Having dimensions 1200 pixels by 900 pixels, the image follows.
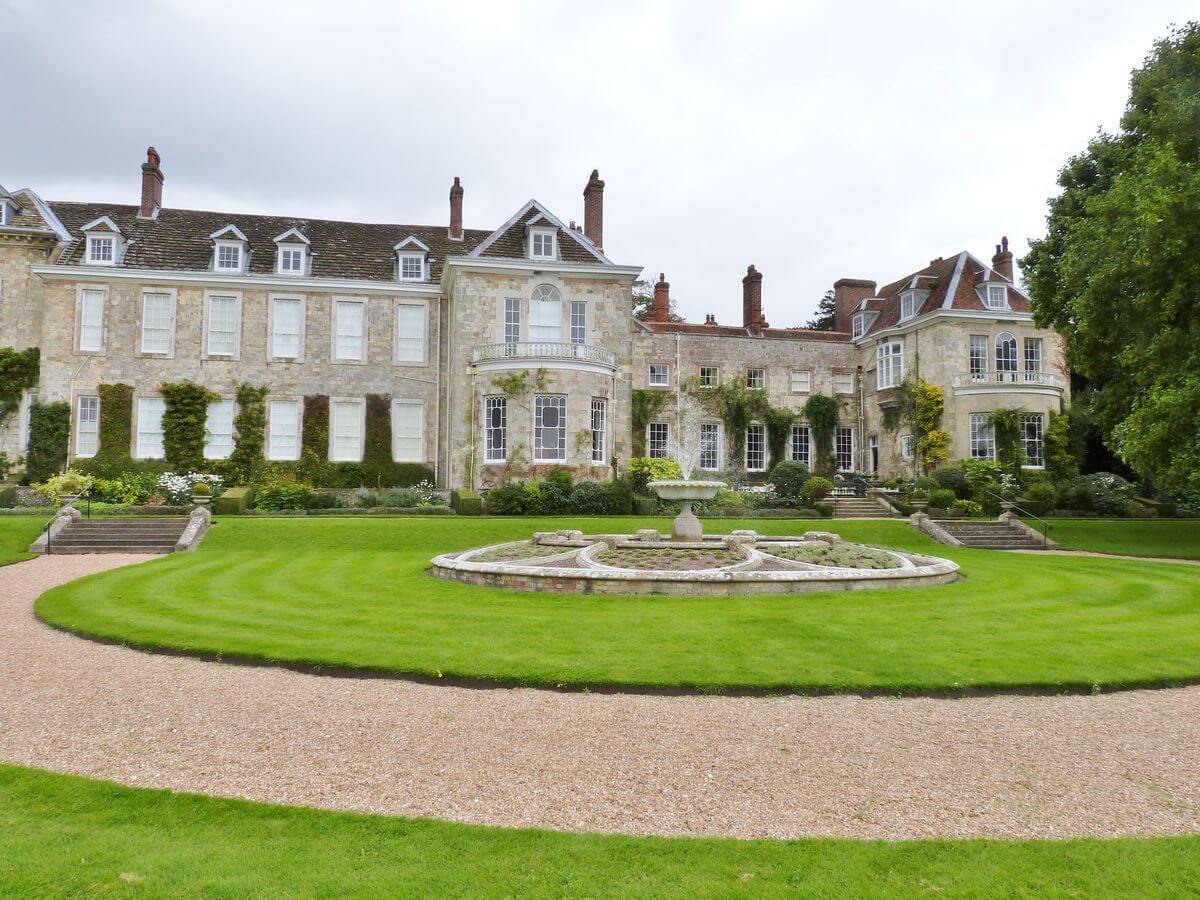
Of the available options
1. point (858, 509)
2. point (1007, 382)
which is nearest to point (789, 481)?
point (858, 509)

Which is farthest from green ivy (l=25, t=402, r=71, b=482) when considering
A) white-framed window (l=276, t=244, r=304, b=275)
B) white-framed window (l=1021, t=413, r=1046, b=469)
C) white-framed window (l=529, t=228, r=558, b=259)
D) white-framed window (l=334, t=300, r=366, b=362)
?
white-framed window (l=1021, t=413, r=1046, b=469)

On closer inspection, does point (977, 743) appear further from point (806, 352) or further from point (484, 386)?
point (806, 352)

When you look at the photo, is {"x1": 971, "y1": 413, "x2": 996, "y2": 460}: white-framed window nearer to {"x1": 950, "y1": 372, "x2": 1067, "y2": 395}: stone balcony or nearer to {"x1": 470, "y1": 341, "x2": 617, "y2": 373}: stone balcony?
{"x1": 950, "y1": 372, "x2": 1067, "y2": 395}: stone balcony

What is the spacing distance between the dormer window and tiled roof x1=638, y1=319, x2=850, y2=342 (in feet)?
20.4

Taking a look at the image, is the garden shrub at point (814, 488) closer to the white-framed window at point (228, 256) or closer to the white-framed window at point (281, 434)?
the white-framed window at point (281, 434)

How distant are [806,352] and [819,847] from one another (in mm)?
33408

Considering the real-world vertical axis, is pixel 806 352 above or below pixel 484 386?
above

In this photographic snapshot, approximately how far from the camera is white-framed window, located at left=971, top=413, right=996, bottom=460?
3067 centimetres

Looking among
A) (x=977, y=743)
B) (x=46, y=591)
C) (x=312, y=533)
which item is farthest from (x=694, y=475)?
(x=977, y=743)

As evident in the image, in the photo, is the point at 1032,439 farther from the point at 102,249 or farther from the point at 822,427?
the point at 102,249

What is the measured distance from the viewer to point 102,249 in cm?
2816

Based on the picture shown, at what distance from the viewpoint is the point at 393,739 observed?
5.50m

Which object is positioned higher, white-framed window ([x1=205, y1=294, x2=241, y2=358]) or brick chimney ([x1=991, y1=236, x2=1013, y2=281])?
brick chimney ([x1=991, y1=236, x2=1013, y2=281])

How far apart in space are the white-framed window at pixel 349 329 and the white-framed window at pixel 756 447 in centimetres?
1631
